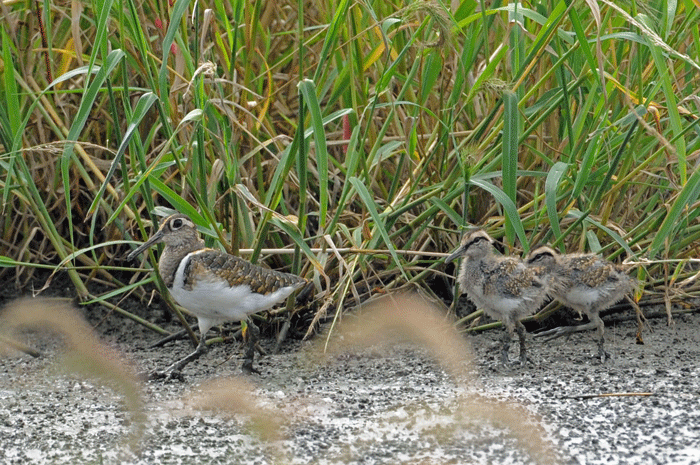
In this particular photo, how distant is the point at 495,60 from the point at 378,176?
84 cm

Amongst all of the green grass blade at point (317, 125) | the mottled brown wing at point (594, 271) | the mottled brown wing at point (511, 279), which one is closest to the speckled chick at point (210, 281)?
the green grass blade at point (317, 125)

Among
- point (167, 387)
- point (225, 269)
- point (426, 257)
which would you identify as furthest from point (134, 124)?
point (426, 257)

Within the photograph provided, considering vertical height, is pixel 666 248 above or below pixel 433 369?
above

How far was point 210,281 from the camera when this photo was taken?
11.4 feet

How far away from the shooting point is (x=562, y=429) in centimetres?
293

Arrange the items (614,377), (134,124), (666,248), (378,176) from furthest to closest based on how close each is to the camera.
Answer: (378,176) < (666,248) < (614,377) < (134,124)

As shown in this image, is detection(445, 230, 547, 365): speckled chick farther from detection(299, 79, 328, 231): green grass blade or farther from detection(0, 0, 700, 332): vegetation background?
detection(299, 79, 328, 231): green grass blade

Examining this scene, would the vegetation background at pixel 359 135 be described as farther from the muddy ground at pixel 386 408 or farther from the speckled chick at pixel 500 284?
the muddy ground at pixel 386 408

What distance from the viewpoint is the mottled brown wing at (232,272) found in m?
3.50

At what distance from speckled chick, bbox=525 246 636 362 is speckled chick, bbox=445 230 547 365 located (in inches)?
2.9


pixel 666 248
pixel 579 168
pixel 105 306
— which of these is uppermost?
pixel 579 168

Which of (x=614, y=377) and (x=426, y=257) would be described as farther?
(x=426, y=257)

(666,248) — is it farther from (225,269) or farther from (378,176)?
(225,269)

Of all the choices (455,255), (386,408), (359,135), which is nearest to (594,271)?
(455,255)
